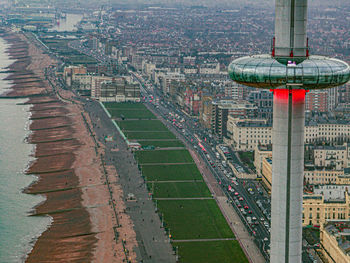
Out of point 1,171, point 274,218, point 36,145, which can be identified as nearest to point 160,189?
point 1,171

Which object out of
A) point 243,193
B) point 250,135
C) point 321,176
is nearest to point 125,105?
point 250,135

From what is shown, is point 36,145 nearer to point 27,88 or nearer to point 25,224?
point 25,224

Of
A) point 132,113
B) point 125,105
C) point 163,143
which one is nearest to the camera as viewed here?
point 163,143

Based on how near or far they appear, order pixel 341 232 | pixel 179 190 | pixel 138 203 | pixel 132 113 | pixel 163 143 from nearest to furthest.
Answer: pixel 341 232 → pixel 138 203 → pixel 179 190 → pixel 163 143 → pixel 132 113

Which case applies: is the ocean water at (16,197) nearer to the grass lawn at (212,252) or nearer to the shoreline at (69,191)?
the shoreline at (69,191)

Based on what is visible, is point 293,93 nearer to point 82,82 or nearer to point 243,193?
point 243,193

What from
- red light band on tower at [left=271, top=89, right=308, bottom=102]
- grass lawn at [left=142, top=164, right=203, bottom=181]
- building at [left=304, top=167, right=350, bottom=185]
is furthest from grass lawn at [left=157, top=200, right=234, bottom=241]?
red light band on tower at [left=271, top=89, right=308, bottom=102]
